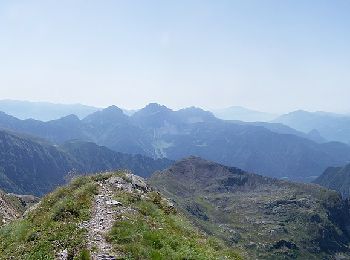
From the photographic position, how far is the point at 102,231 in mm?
27766

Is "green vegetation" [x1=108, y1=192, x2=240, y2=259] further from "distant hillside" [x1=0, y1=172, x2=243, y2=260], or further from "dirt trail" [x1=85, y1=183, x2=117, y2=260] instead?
"dirt trail" [x1=85, y1=183, x2=117, y2=260]

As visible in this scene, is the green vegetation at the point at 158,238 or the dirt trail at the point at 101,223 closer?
the dirt trail at the point at 101,223

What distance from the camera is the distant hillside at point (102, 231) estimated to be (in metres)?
25.5

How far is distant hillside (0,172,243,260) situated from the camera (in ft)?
83.6

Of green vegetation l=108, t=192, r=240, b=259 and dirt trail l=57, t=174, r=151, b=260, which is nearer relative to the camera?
dirt trail l=57, t=174, r=151, b=260

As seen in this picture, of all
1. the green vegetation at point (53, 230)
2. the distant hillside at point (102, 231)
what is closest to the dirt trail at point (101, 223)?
the distant hillside at point (102, 231)

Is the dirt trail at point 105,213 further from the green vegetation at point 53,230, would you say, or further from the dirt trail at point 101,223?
the green vegetation at point 53,230

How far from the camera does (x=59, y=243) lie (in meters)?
26.4

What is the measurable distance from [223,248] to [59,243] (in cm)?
1183

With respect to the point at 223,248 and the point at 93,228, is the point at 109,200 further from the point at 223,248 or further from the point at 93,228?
the point at 223,248

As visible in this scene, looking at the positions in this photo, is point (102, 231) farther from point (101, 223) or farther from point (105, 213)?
point (105, 213)

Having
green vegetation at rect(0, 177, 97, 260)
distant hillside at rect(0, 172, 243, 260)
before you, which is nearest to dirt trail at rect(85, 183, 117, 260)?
distant hillside at rect(0, 172, 243, 260)

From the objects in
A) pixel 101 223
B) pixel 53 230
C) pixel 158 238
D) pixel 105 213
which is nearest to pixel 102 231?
pixel 101 223

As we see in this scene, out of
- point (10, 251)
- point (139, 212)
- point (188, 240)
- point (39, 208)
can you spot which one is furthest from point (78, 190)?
point (188, 240)
